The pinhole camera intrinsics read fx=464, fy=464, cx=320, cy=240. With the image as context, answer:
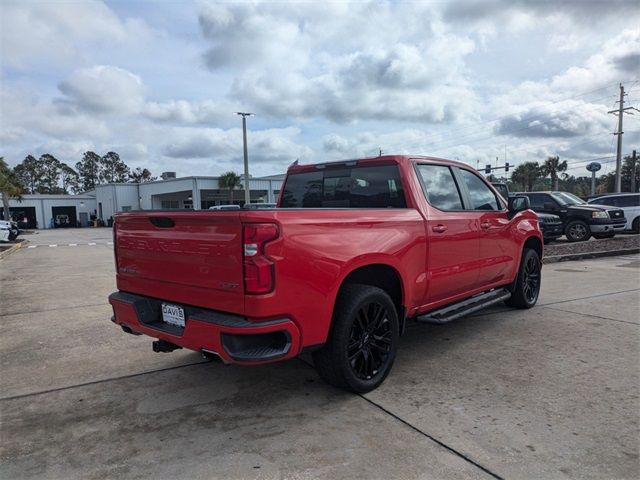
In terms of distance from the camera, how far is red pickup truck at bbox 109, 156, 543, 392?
9.64ft

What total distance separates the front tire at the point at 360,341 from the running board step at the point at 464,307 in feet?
1.98

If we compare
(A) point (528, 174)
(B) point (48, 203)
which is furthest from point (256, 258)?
(A) point (528, 174)

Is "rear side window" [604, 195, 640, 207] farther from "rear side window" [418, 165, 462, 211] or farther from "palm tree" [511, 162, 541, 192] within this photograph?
"palm tree" [511, 162, 541, 192]

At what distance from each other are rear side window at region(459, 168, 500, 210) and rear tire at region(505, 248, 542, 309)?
1.12 meters

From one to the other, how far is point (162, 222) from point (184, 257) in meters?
0.35

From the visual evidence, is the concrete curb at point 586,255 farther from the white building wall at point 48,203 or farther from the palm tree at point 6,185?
the white building wall at point 48,203

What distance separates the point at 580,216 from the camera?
14.7 m

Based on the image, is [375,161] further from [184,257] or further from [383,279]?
[184,257]

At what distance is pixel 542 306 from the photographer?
649cm

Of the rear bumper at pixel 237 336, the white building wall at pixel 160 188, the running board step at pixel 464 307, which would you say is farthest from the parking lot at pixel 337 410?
the white building wall at pixel 160 188

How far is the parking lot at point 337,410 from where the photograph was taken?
2.72 metres

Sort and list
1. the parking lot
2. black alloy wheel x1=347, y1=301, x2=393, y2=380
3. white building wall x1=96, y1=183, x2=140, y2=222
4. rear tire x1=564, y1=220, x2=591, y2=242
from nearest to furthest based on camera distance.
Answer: the parking lot → black alloy wheel x1=347, y1=301, x2=393, y2=380 → rear tire x1=564, y1=220, x2=591, y2=242 → white building wall x1=96, y1=183, x2=140, y2=222

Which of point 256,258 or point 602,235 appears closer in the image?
point 256,258

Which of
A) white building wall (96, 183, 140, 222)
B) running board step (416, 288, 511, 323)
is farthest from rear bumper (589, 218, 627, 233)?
white building wall (96, 183, 140, 222)
